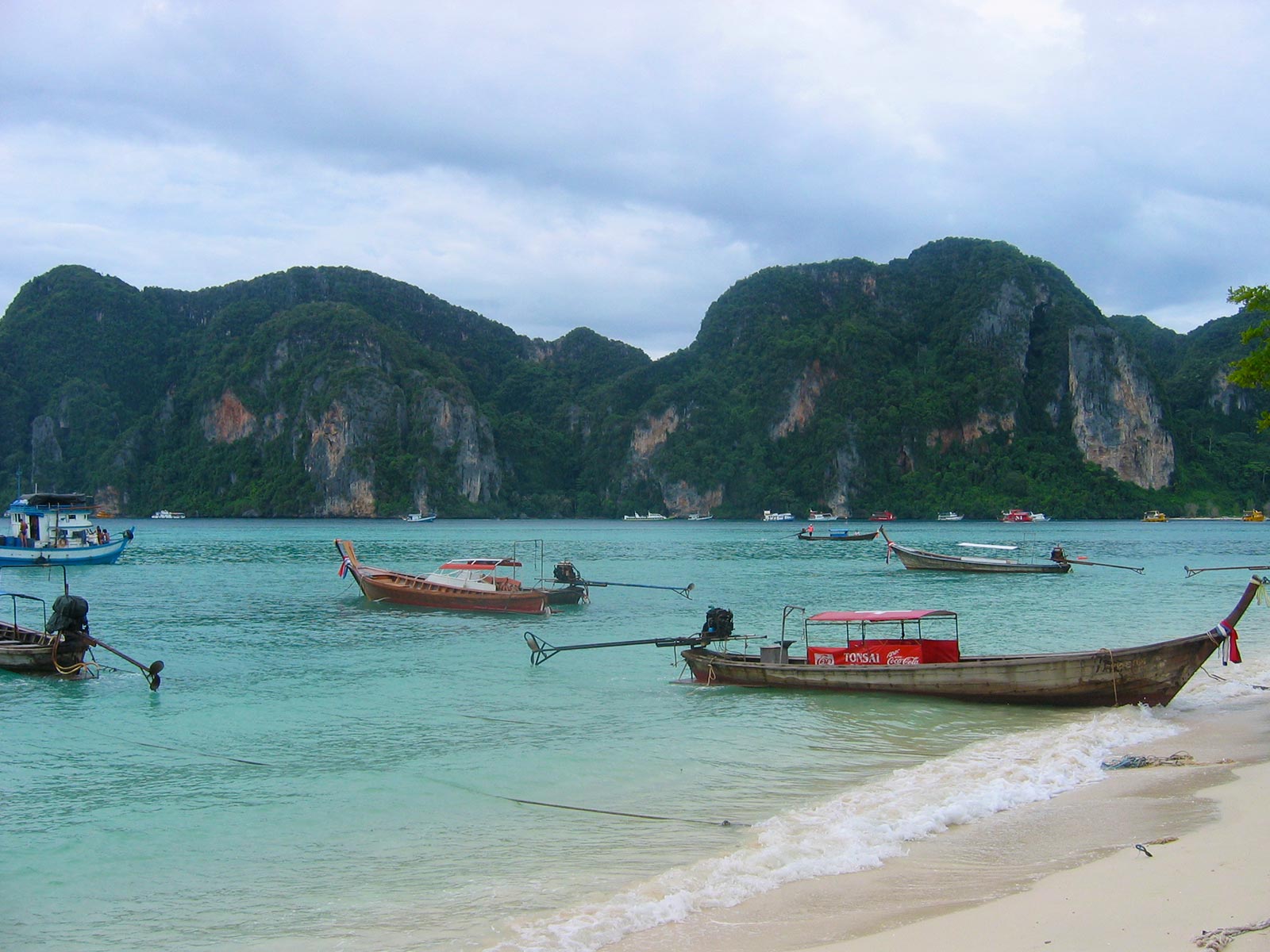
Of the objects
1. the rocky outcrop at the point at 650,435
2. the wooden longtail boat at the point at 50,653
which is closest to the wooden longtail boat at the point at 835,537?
the wooden longtail boat at the point at 50,653

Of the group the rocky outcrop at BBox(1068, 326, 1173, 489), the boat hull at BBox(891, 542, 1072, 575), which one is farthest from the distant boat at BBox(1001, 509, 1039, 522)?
the boat hull at BBox(891, 542, 1072, 575)

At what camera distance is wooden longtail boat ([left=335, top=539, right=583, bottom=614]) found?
3162 cm

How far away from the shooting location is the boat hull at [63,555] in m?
52.2

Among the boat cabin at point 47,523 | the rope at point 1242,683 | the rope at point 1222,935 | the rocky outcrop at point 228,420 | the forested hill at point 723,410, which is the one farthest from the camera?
the rocky outcrop at point 228,420

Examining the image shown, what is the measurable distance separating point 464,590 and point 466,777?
66.1 ft

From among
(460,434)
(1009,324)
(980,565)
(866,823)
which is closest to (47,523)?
(980,565)

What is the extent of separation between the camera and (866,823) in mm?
9695

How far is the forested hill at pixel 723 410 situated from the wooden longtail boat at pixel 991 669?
125 meters

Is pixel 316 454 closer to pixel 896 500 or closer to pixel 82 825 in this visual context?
pixel 896 500

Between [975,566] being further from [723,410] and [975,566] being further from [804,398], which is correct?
[723,410]

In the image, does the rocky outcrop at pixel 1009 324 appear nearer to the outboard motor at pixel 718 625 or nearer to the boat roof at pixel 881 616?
the outboard motor at pixel 718 625

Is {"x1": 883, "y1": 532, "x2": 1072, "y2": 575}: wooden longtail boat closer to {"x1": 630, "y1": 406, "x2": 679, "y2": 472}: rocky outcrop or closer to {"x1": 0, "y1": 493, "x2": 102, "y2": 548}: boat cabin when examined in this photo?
{"x1": 0, "y1": 493, "x2": 102, "y2": 548}: boat cabin

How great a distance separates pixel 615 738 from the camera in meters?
14.5

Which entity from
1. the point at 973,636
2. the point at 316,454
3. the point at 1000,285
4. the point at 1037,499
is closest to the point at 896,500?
the point at 1037,499
